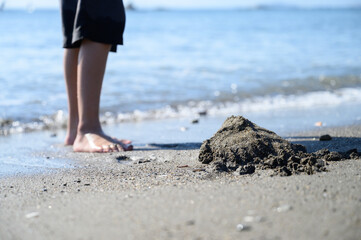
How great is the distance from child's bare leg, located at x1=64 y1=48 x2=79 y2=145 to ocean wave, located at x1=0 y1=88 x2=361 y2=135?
125 cm

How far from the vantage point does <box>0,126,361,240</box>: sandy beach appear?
1409 mm

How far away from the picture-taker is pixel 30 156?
10.2ft

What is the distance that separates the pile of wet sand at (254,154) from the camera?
2.12 metres

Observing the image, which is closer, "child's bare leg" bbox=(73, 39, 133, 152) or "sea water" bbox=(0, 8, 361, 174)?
"child's bare leg" bbox=(73, 39, 133, 152)

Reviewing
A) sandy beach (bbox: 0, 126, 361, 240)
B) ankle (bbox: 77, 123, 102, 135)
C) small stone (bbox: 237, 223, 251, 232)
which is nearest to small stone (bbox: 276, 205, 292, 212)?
sandy beach (bbox: 0, 126, 361, 240)

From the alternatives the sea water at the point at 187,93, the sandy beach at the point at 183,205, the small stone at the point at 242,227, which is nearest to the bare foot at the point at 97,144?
the sea water at the point at 187,93

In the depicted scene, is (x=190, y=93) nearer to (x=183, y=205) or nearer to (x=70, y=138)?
(x=70, y=138)

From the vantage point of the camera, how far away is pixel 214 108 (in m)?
5.49

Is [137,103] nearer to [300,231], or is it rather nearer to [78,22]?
[78,22]

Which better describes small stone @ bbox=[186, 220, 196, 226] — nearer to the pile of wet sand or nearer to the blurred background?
the pile of wet sand

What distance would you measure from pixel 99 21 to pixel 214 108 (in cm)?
276

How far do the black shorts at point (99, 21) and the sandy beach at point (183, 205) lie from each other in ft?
3.24

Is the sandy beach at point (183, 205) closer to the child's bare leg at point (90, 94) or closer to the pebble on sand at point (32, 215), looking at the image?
the pebble on sand at point (32, 215)

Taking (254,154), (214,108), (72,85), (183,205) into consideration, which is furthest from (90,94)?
(214,108)
